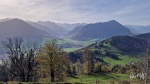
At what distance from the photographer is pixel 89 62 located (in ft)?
403

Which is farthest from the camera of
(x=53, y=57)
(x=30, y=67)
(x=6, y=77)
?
(x=6, y=77)

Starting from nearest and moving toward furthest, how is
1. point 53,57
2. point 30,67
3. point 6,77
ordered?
point 53,57 → point 30,67 → point 6,77

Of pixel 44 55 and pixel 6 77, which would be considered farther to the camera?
pixel 6 77

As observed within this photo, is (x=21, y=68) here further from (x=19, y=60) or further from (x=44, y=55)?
(x=44, y=55)

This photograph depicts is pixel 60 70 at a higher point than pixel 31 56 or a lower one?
lower

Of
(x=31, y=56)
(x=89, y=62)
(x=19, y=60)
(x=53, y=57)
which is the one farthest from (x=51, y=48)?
(x=89, y=62)

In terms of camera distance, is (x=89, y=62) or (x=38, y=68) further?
(x=89, y=62)

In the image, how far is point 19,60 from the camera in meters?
63.8

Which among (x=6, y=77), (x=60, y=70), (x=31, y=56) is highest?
(x=31, y=56)

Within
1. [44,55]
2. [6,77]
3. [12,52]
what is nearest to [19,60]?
[12,52]

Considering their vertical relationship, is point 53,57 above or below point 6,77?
above

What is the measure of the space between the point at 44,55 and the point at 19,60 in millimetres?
8952

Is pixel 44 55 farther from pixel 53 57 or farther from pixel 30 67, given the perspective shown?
pixel 30 67

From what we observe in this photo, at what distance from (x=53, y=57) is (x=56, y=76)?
784cm
